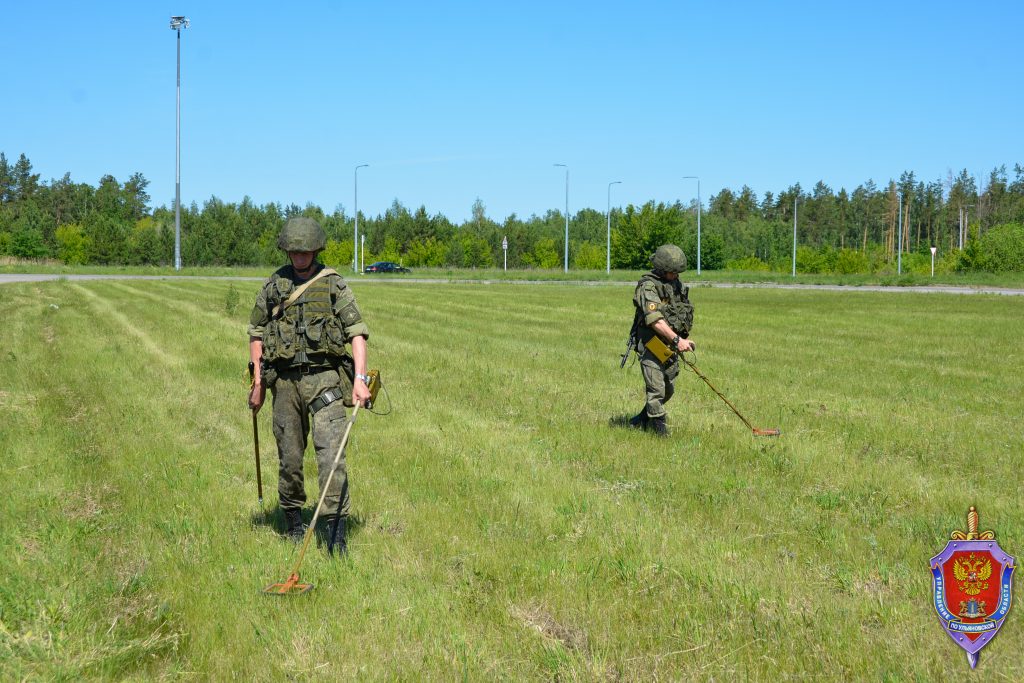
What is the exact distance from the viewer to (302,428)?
19.8 feet

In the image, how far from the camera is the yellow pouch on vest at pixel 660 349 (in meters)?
9.10

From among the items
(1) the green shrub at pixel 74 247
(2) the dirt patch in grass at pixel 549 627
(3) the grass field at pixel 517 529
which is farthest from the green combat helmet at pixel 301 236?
(1) the green shrub at pixel 74 247

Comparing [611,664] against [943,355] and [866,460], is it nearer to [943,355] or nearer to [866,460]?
[866,460]

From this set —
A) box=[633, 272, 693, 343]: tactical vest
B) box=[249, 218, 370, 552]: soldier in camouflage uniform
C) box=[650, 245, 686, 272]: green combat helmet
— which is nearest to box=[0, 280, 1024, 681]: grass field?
box=[249, 218, 370, 552]: soldier in camouflage uniform

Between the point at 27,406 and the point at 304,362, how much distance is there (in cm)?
690

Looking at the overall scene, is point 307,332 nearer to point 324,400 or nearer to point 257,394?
point 324,400

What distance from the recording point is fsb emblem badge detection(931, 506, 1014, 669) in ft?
11.3

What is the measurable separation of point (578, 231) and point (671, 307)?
152434mm

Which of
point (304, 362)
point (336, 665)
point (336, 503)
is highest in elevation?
point (304, 362)

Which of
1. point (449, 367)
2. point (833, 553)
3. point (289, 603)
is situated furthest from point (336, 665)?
point (449, 367)

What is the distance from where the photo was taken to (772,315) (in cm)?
2777

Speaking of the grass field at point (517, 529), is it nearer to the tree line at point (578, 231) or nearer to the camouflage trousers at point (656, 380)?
the camouflage trousers at point (656, 380)

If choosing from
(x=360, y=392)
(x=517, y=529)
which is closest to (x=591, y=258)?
(x=517, y=529)

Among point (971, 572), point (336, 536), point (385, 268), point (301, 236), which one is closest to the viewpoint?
point (971, 572)
